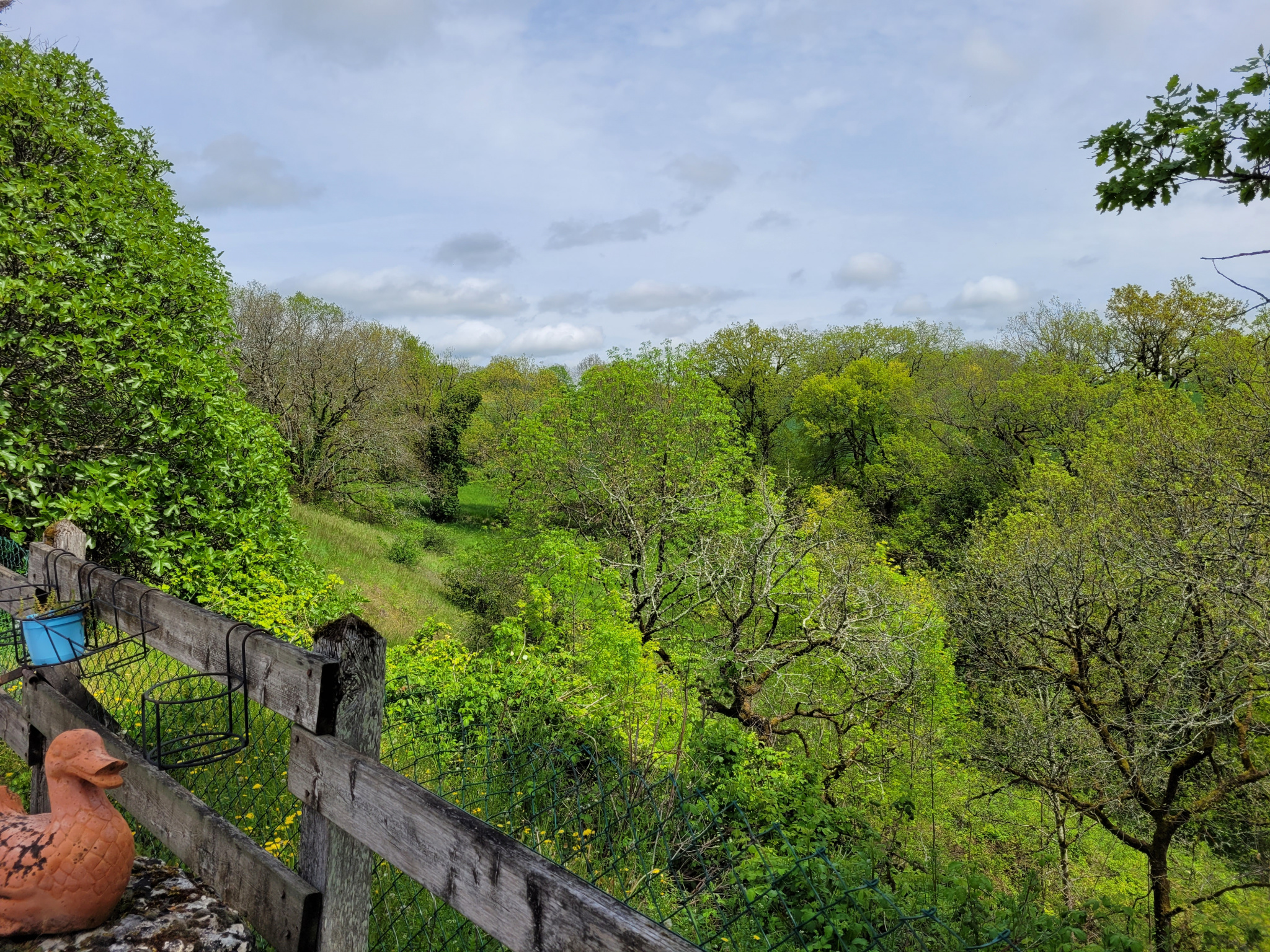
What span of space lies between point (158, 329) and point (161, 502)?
80.7 inches

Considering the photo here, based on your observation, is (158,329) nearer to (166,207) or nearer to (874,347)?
(166,207)

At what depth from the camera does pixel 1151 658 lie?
1160 cm

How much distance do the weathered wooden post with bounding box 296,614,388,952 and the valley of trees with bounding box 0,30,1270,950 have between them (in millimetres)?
3191

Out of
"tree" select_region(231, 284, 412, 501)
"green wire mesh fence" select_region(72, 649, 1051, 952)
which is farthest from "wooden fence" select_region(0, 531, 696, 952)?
"tree" select_region(231, 284, 412, 501)

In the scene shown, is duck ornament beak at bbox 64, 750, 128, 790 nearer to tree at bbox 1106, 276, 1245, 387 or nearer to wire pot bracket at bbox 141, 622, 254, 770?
wire pot bracket at bbox 141, 622, 254, 770

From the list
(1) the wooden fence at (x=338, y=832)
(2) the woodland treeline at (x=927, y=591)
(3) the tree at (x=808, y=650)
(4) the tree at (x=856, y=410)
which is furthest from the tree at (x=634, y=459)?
(1) the wooden fence at (x=338, y=832)

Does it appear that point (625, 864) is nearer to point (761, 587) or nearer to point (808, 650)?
point (808, 650)

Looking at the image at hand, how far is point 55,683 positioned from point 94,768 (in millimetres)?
1689

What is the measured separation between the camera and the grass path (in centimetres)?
1645

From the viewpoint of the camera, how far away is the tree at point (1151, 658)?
374 inches

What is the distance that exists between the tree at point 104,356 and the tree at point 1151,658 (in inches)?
451

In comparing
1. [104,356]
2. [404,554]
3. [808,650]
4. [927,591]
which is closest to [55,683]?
[104,356]

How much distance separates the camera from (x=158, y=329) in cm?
848

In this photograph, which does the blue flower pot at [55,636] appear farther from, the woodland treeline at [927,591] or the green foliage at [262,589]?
the woodland treeline at [927,591]
